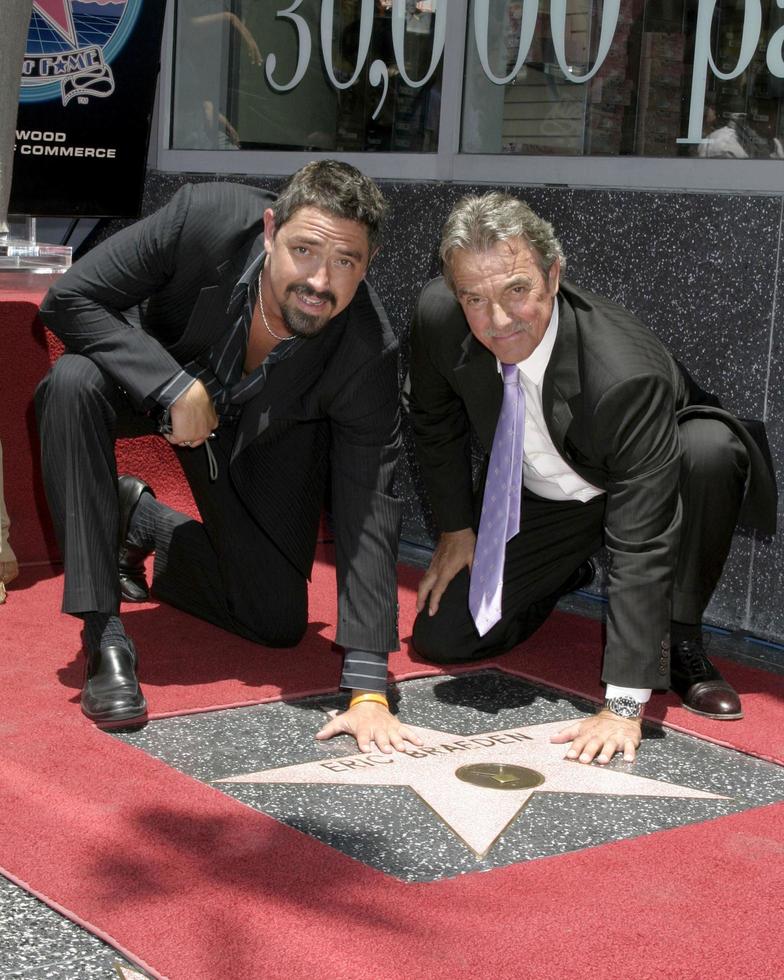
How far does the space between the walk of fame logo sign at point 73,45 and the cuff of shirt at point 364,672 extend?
120 inches

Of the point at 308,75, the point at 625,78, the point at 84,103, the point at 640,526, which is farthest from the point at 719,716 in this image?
the point at 84,103

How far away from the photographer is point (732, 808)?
2.65 metres

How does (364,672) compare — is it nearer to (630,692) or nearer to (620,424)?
(630,692)

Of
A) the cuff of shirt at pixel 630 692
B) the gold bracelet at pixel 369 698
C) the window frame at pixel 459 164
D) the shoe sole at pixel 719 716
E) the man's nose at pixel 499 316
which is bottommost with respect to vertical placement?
the shoe sole at pixel 719 716

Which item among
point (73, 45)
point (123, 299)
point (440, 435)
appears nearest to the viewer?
point (123, 299)

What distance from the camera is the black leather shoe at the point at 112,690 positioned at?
2.91 metres

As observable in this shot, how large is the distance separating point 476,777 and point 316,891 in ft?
1.98

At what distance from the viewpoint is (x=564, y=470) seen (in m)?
3.33

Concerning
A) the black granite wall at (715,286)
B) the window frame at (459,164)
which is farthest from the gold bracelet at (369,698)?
the window frame at (459,164)

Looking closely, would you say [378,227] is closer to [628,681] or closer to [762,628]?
[628,681]

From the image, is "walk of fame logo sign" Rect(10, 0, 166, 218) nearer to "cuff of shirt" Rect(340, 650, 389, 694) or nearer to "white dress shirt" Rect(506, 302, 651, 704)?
"white dress shirt" Rect(506, 302, 651, 704)

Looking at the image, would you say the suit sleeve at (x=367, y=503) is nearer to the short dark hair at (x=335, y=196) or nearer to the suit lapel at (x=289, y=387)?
the suit lapel at (x=289, y=387)

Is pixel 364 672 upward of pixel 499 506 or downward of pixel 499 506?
downward

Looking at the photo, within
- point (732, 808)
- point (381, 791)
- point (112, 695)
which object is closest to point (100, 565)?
point (112, 695)
